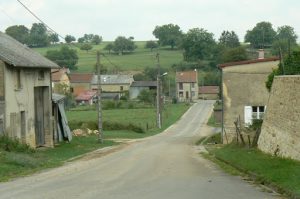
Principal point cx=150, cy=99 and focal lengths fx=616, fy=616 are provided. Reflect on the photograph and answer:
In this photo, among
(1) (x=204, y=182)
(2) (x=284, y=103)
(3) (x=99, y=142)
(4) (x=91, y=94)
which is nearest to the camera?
(1) (x=204, y=182)

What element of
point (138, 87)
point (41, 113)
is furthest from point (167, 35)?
point (41, 113)

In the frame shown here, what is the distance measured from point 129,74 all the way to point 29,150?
114 metres

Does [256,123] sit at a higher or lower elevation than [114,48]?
lower

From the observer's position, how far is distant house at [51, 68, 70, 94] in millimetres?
123688

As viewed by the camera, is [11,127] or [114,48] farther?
[114,48]

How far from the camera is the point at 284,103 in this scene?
24.3m

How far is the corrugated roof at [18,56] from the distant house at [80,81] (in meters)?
106

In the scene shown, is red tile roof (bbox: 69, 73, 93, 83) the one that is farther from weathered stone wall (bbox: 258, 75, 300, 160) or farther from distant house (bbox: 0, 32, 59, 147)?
weathered stone wall (bbox: 258, 75, 300, 160)

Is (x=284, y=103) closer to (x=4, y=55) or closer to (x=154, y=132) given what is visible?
(x=4, y=55)

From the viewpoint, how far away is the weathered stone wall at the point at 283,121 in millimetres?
22047

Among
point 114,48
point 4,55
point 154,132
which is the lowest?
point 154,132

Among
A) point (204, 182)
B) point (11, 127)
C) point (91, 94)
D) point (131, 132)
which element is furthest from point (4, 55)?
point (91, 94)

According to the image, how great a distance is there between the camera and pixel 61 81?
13412 centimetres

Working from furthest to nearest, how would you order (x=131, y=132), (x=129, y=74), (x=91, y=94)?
1. (x=129, y=74)
2. (x=91, y=94)
3. (x=131, y=132)
